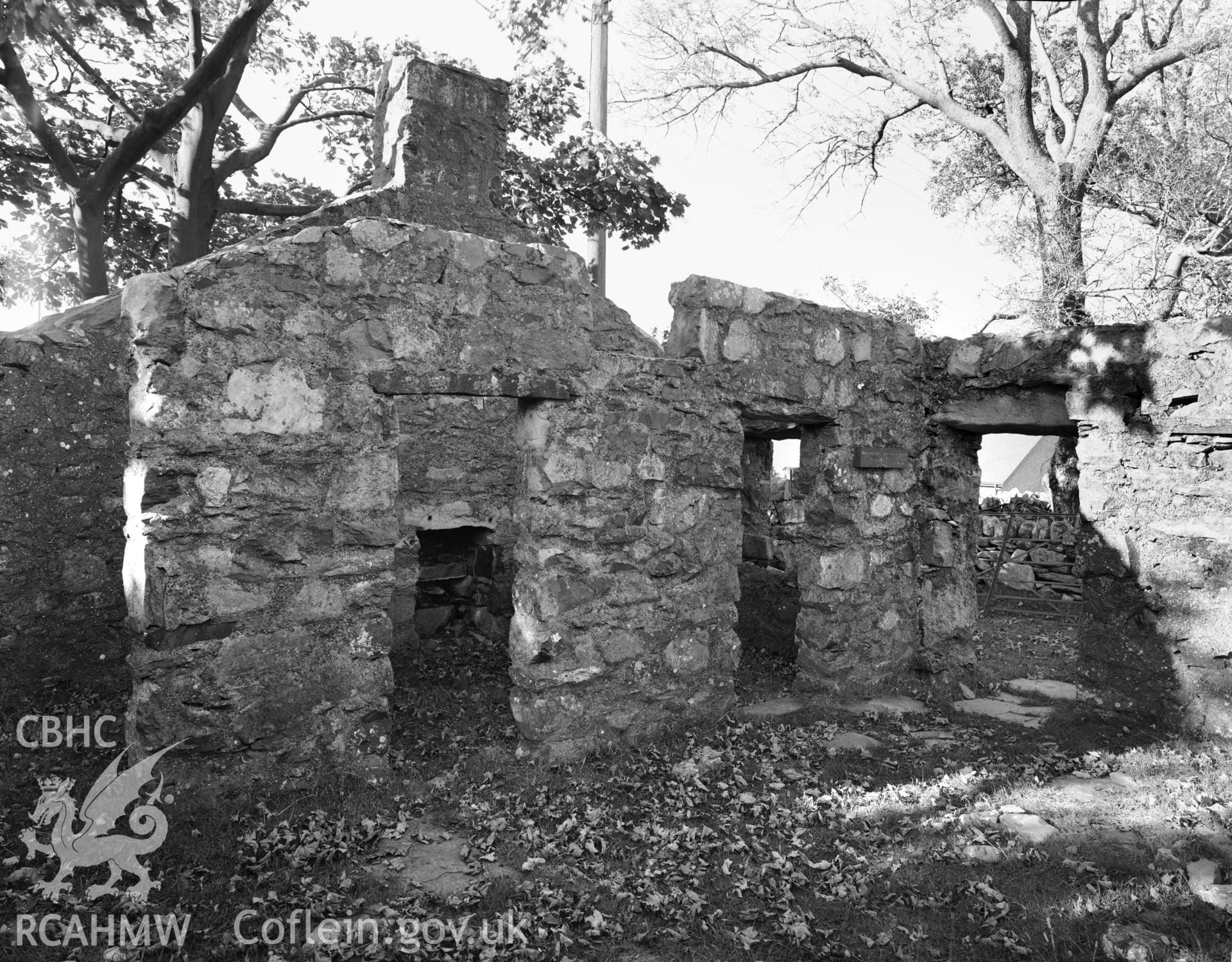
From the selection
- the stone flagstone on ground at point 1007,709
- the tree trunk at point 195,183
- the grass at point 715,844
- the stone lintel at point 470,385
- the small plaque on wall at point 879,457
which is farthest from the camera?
the tree trunk at point 195,183

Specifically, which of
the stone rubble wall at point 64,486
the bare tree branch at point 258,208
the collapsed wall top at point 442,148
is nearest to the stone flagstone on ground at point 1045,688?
the collapsed wall top at point 442,148

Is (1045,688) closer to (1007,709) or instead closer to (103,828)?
(1007,709)

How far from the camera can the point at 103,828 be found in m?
3.23

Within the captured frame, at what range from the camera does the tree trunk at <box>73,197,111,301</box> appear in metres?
9.14

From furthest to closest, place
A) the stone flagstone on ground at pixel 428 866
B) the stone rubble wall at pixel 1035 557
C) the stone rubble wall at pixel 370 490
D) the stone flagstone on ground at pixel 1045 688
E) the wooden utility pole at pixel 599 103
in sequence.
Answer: the wooden utility pole at pixel 599 103
the stone rubble wall at pixel 1035 557
the stone flagstone on ground at pixel 1045 688
the stone rubble wall at pixel 370 490
the stone flagstone on ground at pixel 428 866

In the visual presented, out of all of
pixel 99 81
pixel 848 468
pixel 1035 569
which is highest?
pixel 99 81

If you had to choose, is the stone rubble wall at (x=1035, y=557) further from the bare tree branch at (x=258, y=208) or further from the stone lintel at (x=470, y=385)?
the bare tree branch at (x=258, y=208)

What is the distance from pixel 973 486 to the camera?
6.29 meters

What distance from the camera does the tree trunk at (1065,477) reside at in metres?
11.4

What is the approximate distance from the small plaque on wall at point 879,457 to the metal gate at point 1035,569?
4.70 m

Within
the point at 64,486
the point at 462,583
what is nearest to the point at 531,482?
the point at 64,486

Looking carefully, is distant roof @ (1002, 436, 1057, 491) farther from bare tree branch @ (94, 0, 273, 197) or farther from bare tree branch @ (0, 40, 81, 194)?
bare tree branch @ (0, 40, 81, 194)

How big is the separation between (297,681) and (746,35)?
1326 cm

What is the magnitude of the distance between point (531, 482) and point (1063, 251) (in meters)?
9.32
